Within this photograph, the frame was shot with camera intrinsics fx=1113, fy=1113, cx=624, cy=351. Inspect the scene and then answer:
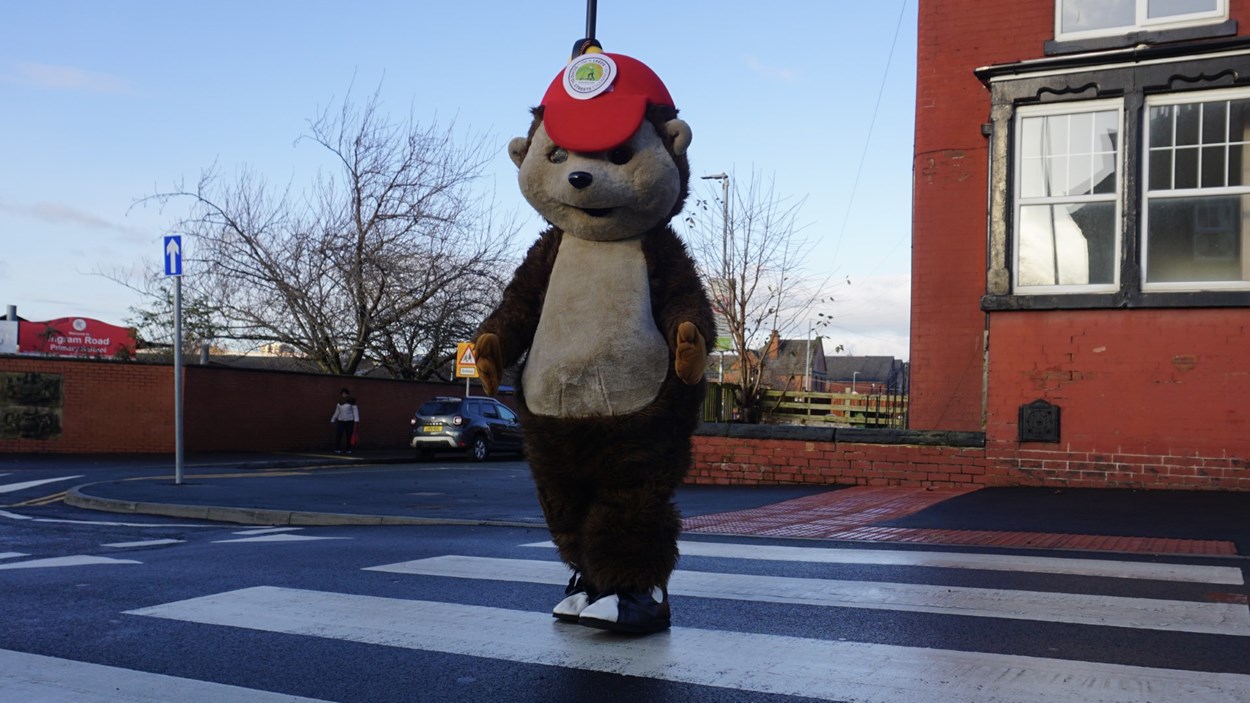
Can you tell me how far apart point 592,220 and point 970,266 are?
948 centimetres

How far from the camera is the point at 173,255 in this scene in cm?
1358

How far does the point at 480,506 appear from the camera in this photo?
11.4 m

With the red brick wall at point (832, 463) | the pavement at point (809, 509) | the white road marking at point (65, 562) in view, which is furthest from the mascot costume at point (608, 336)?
the red brick wall at point (832, 463)

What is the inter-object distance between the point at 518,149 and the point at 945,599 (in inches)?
101

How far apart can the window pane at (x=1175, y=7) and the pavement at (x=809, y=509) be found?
4716 mm

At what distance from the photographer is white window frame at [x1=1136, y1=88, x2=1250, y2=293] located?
10.5 meters

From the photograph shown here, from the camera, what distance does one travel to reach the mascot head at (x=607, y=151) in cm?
412

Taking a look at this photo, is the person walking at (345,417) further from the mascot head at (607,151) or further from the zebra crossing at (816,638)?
the mascot head at (607,151)

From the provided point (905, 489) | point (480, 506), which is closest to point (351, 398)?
point (480, 506)

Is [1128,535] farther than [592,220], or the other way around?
[1128,535]

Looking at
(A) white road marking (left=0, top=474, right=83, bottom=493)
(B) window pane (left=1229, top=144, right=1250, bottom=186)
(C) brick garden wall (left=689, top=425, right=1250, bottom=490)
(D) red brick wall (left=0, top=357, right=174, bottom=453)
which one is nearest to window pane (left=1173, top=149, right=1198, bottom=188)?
(B) window pane (left=1229, top=144, right=1250, bottom=186)

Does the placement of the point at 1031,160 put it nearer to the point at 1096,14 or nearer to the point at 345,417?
the point at 1096,14

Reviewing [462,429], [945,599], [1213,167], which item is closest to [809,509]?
[945,599]

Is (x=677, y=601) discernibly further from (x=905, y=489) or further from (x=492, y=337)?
(x=905, y=489)
